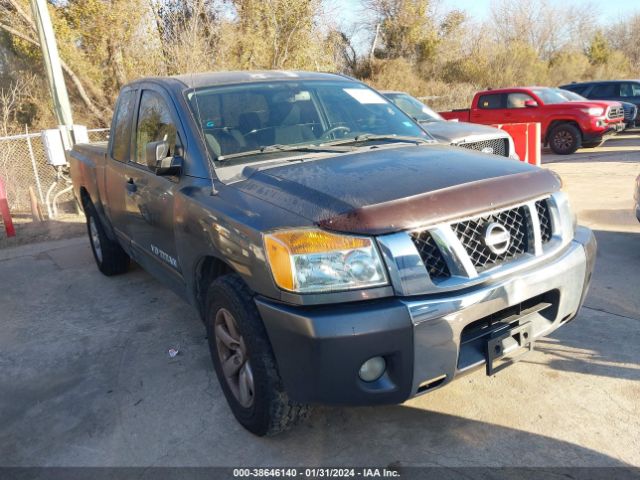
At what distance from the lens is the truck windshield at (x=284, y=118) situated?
11.0ft

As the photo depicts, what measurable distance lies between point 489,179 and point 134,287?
13.0 ft

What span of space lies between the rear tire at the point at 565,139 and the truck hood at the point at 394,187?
1165 cm

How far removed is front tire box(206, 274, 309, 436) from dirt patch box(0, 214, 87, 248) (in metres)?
5.86

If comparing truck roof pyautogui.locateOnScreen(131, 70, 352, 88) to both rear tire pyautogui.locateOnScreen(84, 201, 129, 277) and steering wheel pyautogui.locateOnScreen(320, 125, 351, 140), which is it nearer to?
steering wheel pyautogui.locateOnScreen(320, 125, 351, 140)

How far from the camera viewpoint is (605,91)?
16.6 metres

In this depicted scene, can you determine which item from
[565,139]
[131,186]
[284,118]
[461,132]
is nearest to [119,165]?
[131,186]

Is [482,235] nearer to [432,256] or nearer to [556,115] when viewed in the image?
[432,256]

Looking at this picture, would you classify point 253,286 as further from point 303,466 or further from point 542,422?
point 542,422

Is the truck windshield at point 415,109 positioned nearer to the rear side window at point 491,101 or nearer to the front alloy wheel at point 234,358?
the rear side window at point 491,101

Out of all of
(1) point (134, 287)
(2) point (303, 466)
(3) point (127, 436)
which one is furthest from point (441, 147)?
(1) point (134, 287)

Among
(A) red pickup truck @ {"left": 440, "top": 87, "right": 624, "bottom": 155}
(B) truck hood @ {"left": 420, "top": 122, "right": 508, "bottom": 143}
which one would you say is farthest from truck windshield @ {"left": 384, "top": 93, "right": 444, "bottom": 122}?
(A) red pickup truck @ {"left": 440, "top": 87, "right": 624, "bottom": 155}

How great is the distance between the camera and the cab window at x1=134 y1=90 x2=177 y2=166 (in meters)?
3.60

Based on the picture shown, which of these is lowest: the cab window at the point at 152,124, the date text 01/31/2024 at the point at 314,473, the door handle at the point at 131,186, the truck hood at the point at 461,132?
the date text 01/31/2024 at the point at 314,473

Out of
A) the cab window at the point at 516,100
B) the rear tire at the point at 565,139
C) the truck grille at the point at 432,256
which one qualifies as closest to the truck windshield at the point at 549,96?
the cab window at the point at 516,100
